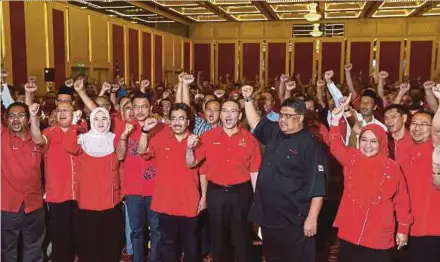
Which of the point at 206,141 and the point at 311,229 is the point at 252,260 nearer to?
the point at 311,229

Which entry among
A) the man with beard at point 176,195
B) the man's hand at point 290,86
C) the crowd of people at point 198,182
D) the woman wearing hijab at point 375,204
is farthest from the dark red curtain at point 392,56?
the woman wearing hijab at point 375,204

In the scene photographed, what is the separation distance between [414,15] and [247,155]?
15757 millimetres

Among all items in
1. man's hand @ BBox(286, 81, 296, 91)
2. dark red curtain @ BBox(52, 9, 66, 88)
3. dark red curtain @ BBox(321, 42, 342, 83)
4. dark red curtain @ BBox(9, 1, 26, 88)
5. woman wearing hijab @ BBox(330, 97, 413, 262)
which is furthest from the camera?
dark red curtain @ BBox(321, 42, 342, 83)

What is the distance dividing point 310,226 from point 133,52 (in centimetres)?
1219

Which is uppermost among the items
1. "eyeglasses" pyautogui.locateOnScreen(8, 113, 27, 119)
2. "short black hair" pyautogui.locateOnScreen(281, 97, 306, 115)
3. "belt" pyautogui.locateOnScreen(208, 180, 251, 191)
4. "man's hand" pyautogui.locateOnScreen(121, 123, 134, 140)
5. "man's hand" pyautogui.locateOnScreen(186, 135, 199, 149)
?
"short black hair" pyautogui.locateOnScreen(281, 97, 306, 115)

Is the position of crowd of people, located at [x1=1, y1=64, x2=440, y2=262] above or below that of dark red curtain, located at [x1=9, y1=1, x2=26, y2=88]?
below

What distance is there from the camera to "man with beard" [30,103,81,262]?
3.63m

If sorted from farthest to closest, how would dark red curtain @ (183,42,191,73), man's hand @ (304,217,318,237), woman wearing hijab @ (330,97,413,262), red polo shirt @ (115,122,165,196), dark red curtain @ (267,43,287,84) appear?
dark red curtain @ (183,42,191,73), dark red curtain @ (267,43,287,84), red polo shirt @ (115,122,165,196), man's hand @ (304,217,318,237), woman wearing hijab @ (330,97,413,262)

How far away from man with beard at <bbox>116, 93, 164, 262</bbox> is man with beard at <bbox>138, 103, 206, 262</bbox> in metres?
0.25

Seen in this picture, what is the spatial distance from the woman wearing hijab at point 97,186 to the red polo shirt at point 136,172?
22cm

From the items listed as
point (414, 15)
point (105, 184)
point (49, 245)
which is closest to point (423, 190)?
point (105, 184)

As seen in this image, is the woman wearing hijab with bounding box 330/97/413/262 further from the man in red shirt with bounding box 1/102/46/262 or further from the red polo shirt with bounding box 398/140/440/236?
the man in red shirt with bounding box 1/102/46/262

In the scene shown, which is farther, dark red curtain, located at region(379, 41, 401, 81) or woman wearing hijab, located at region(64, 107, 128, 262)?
dark red curtain, located at region(379, 41, 401, 81)

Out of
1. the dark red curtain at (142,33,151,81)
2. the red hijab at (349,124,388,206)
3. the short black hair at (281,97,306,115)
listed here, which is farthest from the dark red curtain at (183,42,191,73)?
the red hijab at (349,124,388,206)
